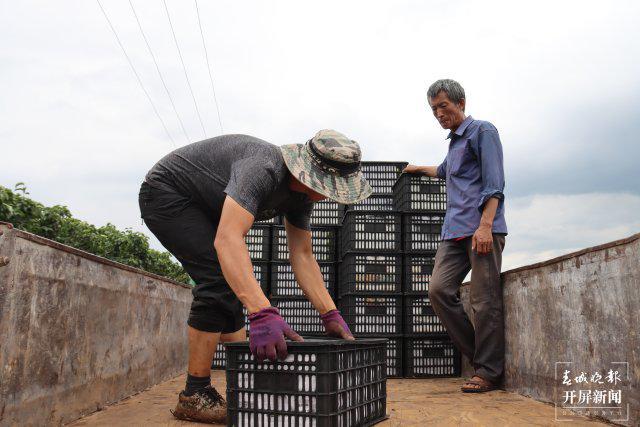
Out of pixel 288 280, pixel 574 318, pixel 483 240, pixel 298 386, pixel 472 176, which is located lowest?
pixel 298 386

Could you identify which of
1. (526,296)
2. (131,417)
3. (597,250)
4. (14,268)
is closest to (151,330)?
(131,417)

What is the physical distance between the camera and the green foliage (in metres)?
10.0

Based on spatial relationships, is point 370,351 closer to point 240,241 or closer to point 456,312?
point 240,241

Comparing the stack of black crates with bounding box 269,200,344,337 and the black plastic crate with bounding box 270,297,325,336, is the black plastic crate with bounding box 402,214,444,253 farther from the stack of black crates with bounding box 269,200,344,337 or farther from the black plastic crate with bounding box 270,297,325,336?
the black plastic crate with bounding box 270,297,325,336

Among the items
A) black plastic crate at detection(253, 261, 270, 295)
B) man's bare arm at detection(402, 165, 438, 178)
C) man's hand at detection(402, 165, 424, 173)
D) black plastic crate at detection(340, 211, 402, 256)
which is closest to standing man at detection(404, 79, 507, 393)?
man's bare arm at detection(402, 165, 438, 178)

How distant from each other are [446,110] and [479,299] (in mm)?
1438

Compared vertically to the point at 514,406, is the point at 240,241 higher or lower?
higher

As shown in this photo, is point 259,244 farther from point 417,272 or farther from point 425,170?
point 425,170

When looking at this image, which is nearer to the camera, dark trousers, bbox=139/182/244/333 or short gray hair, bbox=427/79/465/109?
dark trousers, bbox=139/182/244/333

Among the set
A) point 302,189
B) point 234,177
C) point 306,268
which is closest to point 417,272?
point 306,268

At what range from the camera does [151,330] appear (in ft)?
12.8

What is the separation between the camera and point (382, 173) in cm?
671

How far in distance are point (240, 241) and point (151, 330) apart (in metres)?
2.07

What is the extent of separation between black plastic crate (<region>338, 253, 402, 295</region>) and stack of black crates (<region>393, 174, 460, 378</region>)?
9cm
